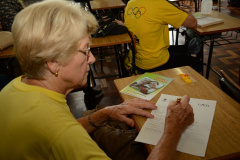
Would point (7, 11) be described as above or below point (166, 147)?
above

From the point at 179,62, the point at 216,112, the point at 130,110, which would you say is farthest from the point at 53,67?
the point at 179,62

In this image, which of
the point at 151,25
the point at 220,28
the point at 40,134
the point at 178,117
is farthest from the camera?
the point at 220,28

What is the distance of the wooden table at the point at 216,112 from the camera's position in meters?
0.80

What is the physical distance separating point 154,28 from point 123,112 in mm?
1035

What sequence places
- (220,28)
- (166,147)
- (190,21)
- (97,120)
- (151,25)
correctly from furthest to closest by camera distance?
(220,28)
(190,21)
(151,25)
(97,120)
(166,147)

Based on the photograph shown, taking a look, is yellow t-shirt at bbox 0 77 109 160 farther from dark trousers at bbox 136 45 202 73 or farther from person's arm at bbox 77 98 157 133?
dark trousers at bbox 136 45 202 73

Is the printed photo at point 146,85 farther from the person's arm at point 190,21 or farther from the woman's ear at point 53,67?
the person's arm at point 190,21

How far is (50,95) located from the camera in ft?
2.66

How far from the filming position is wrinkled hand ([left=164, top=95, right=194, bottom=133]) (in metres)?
0.86

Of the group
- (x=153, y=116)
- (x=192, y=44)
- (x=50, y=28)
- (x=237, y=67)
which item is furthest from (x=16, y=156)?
(x=237, y=67)

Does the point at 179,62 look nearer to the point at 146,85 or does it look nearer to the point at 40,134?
the point at 146,85

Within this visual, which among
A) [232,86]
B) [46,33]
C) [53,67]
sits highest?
[46,33]

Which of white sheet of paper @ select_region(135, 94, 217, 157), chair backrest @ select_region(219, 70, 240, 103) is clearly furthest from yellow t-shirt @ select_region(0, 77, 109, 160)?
chair backrest @ select_region(219, 70, 240, 103)

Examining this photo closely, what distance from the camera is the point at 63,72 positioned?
0.86 m
